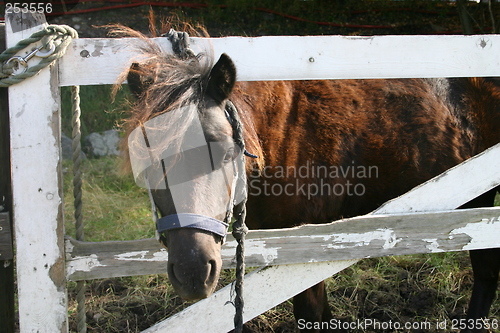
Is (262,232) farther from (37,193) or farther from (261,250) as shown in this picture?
(37,193)

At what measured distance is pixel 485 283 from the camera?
9.64ft

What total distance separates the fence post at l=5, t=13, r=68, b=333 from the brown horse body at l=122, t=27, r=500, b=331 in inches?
12.0

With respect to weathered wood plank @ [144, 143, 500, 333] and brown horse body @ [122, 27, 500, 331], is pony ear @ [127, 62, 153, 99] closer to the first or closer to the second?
brown horse body @ [122, 27, 500, 331]

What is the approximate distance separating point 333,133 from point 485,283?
161 cm

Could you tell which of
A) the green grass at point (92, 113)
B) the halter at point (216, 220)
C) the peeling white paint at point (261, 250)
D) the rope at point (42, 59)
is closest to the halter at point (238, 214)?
the halter at point (216, 220)

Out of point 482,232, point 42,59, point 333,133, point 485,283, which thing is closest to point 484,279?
point 485,283

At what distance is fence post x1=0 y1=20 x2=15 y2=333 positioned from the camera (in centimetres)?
167

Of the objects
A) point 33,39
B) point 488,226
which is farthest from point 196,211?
point 488,226

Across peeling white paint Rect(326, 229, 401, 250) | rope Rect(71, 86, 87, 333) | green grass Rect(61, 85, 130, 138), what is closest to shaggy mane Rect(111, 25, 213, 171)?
rope Rect(71, 86, 87, 333)

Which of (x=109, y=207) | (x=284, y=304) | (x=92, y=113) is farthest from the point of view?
(x=92, y=113)

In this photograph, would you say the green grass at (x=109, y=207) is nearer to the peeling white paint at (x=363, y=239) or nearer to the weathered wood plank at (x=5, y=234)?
the weathered wood plank at (x=5, y=234)

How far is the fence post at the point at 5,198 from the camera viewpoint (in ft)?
5.49

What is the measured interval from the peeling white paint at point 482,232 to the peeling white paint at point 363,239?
298 mm

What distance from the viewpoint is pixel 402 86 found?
8.74 ft
